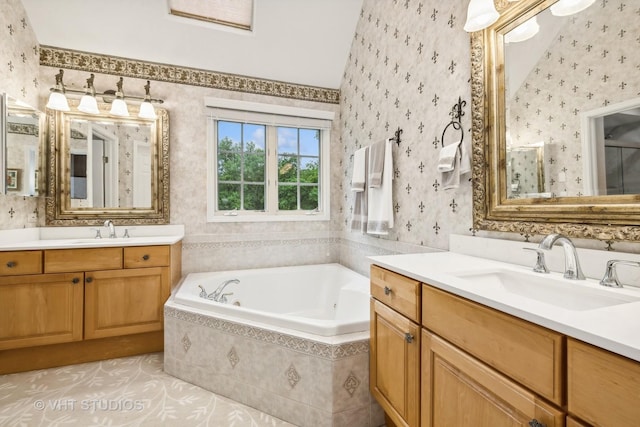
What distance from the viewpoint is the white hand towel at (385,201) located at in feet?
6.95

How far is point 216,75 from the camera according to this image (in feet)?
9.04

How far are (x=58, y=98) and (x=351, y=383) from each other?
112 inches

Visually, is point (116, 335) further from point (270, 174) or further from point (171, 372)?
point (270, 174)

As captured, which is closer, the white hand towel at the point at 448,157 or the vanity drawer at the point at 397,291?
the vanity drawer at the point at 397,291

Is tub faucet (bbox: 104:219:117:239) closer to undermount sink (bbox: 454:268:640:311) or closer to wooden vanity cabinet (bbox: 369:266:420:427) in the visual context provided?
wooden vanity cabinet (bbox: 369:266:420:427)

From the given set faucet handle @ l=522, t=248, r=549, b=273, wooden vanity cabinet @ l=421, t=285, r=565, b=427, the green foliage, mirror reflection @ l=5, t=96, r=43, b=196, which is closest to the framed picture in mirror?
mirror reflection @ l=5, t=96, r=43, b=196

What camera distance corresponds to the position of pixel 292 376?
155 centimetres

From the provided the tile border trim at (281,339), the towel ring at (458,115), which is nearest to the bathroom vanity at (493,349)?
the tile border trim at (281,339)

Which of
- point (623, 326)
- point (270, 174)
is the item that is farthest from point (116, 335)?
point (623, 326)

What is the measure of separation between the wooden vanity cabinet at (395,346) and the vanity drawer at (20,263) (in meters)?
2.15

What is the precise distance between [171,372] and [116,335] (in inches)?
20.6

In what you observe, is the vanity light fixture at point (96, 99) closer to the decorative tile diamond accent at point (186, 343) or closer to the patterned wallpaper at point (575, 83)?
the decorative tile diamond accent at point (186, 343)

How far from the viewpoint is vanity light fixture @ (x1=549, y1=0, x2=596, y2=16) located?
107cm

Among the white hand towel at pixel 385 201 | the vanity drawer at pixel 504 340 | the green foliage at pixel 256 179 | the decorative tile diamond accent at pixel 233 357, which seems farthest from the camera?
the green foliage at pixel 256 179
